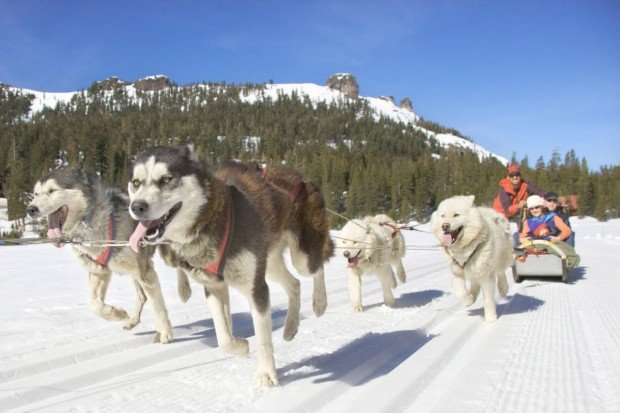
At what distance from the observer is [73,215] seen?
4.70 metres

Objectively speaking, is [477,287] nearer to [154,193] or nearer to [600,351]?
[600,351]

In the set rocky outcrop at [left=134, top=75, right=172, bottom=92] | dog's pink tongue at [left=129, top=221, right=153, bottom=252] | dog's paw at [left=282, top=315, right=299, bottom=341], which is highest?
rocky outcrop at [left=134, top=75, right=172, bottom=92]

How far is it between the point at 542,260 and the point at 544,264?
79mm

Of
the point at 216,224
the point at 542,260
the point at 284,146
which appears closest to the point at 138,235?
the point at 216,224

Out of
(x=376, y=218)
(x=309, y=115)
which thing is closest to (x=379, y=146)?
(x=309, y=115)

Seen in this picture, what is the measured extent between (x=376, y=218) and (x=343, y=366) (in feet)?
13.5

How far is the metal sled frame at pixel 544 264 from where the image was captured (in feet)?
26.5

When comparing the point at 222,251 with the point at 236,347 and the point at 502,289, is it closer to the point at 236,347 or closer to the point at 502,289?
the point at 236,347

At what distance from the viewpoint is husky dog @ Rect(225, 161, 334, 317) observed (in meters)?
4.04

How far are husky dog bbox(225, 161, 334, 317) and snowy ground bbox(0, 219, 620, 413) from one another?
0.76 m

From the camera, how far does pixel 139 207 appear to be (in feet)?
8.50

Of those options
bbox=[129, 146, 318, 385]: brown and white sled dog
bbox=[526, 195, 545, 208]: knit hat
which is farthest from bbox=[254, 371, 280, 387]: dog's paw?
bbox=[526, 195, 545, 208]: knit hat

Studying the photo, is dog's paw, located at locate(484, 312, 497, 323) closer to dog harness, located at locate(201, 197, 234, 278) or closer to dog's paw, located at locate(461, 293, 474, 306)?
dog's paw, located at locate(461, 293, 474, 306)

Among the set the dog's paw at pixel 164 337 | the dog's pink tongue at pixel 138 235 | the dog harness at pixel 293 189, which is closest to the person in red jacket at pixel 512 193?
the dog harness at pixel 293 189
